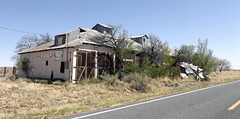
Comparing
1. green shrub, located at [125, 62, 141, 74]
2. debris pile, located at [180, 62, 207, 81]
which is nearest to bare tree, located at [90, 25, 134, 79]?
green shrub, located at [125, 62, 141, 74]

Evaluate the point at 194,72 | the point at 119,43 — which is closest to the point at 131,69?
the point at 119,43

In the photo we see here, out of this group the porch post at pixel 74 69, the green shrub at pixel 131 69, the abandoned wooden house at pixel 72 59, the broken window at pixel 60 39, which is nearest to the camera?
the porch post at pixel 74 69

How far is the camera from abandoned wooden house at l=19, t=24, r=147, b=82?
15.9m

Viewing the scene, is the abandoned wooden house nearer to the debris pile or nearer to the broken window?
the broken window

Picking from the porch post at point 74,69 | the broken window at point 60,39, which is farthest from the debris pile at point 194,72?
the broken window at point 60,39

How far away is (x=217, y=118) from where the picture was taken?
470 cm

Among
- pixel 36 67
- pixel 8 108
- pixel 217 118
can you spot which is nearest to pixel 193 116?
pixel 217 118

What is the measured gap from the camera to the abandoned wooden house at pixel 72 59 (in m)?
15.9

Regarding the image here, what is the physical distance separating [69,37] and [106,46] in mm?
4348

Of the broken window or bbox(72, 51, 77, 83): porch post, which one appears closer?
bbox(72, 51, 77, 83): porch post

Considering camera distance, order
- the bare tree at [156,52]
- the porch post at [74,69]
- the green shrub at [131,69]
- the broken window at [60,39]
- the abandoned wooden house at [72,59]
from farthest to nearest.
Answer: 1. the bare tree at [156,52]
2. the broken window at [60,39]
3. the green shrub at [131,69]
4. the abandoned wooden house at [72,59]
5. the porch post at [74,69]

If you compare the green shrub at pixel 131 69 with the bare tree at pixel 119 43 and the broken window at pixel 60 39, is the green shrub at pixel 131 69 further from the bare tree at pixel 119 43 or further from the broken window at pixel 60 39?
the broken window at pixel 60 39

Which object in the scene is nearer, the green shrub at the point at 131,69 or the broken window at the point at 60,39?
the green shrub at the point at 131,69

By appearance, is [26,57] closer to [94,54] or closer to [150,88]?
[94,54]
